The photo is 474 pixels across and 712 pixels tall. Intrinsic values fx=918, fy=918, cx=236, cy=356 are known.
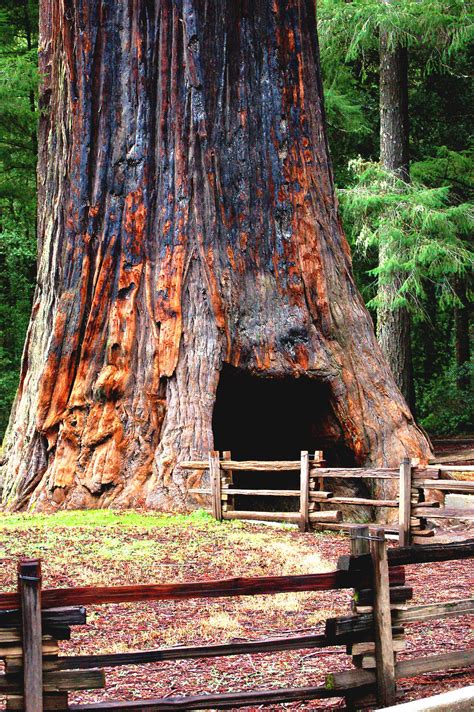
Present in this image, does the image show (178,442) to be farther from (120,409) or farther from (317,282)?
(317,282)

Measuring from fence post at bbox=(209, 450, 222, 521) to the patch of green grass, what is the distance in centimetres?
14

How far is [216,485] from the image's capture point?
1339 centimetres

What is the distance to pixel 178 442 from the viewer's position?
47.4ft

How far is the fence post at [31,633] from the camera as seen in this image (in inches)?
191

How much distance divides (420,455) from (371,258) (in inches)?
502

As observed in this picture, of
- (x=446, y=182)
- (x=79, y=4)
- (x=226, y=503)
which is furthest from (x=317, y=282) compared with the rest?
(x=446, y=182)

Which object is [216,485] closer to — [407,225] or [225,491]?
[225,491]

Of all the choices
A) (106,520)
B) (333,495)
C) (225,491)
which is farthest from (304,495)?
(106,520)

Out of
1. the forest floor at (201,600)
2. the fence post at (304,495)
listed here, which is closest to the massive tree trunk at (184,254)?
the fence post at (304,495)

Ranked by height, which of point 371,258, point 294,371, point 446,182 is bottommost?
point 294,371

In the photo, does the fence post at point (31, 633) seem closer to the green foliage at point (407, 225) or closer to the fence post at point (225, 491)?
the fence post at point (225, 491)

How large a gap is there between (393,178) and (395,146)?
6.73 ft

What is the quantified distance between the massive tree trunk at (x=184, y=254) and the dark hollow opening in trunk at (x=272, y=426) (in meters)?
0.14

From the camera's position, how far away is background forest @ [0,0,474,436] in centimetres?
2030
